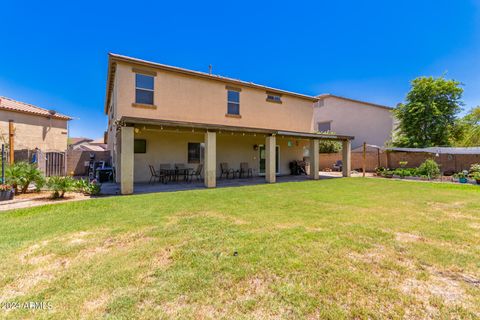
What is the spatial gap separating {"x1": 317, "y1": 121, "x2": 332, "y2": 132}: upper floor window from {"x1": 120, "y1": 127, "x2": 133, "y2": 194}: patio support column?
2182 cm

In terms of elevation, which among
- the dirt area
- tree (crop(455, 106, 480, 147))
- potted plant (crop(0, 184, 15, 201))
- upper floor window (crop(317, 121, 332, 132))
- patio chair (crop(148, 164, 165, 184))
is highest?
upper floor window (crop(317, 121, 332, 132))

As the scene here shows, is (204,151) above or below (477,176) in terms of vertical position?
above

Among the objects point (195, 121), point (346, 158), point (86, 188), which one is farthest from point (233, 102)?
point (86, 188)

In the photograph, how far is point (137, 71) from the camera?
10.2m

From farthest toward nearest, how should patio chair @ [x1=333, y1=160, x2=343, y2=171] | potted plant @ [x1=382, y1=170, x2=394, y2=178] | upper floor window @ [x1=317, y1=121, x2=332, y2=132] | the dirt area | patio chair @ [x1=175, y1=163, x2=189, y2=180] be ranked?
1. upper floor window @ [x1=317, y1=121, x2=332, y2=132]
2. patio chair @ [x1=333, y1=160, x2=343, y2=171]
3. potted plant @ [x1=382, y1=170, x2=394, y2=178]
4. patio chair @ [x1=175, y1=163, x2=189, y2=180]
5. the dirt area

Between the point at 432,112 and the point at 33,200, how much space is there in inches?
965

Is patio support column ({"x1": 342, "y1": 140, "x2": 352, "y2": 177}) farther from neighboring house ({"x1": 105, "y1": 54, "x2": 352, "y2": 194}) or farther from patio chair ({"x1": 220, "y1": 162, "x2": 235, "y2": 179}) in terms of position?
patio chair ({"x1": 220, "y1": 162, "x2": 235, "y2": 179})

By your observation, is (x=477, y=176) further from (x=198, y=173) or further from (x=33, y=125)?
(x=33, y=125)

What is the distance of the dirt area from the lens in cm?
611

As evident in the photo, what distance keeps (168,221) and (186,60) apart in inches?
506

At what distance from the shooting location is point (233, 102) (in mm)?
13039

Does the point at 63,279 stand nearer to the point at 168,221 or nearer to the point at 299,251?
the point at 168,221

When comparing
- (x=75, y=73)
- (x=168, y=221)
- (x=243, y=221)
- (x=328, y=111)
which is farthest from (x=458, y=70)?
(x=75, y=73)

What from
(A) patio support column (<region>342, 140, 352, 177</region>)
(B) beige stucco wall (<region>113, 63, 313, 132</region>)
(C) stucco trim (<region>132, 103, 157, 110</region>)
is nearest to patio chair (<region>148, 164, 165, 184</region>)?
(B) beige stucco wall (<region>113, 63, 313, 132</region>)
